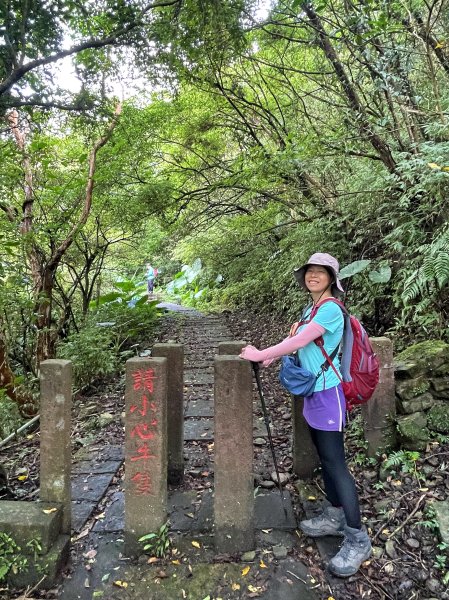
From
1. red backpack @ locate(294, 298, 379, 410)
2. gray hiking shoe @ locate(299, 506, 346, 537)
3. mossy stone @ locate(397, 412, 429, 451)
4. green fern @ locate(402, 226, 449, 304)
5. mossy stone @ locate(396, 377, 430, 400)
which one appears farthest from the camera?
green fern @ locate(402, 226, 449, 304)

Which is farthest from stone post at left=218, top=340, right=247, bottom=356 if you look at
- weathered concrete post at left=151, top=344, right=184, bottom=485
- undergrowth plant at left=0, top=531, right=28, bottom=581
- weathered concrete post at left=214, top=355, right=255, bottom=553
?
undergrowth plant at left=0, top=531, right=28, bottom=581

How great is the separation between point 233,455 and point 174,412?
0.89 meters

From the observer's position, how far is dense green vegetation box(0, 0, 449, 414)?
389 cm

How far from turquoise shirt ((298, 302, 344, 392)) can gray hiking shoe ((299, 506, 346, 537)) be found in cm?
91

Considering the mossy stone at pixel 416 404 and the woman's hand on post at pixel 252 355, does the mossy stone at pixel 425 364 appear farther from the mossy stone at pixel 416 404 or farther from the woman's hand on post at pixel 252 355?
the woman's hand on post at pixel 252 355

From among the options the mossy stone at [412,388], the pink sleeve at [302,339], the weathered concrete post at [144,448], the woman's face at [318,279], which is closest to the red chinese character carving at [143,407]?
the weathered concrete post at [144,448]

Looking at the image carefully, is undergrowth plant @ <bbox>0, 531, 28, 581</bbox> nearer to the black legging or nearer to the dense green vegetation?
the black legging

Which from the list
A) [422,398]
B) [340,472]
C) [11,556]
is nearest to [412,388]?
[422,398]

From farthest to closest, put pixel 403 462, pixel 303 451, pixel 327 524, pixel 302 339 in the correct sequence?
pixel 303 451 < pixel 403 462 < pixel 327 524 < pixel 302 339

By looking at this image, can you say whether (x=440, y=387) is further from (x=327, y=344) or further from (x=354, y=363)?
(x=327, y=344)

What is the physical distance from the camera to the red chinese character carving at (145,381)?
7.94 feet

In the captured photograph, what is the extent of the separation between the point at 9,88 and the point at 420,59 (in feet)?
15.7

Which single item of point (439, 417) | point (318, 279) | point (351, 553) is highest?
point (318, 279)

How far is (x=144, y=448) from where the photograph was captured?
245 cm
